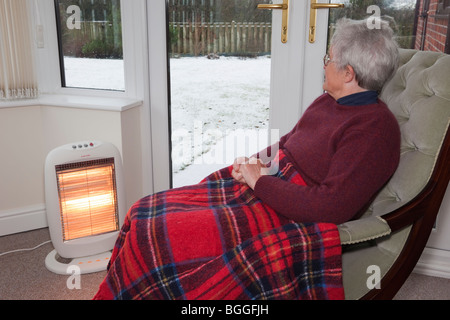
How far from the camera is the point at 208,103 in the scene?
2580 millimetres

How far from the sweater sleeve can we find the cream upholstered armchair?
0.06 m

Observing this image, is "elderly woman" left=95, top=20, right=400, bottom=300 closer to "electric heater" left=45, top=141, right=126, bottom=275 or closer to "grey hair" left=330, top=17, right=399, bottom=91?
"grey hair" left=330, top=17, right=399, bottom=91

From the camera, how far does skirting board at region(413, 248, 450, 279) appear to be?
2305 mm

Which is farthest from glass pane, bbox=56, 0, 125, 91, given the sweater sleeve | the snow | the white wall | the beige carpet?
the sweater sleeve

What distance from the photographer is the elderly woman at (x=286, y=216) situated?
4.22 ft

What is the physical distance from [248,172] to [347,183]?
13.3 inches

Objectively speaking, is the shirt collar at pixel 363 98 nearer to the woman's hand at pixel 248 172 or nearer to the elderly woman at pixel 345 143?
the elderly woman at pixel 345 143

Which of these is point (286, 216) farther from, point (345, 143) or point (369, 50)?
point (369, 50)

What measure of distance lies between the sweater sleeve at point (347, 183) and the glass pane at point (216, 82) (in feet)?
3.62

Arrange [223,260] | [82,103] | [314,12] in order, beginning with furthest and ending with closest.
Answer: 1. [82,103]
2. [314,12]
3. [223,260]

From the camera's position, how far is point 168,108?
261 centimetres

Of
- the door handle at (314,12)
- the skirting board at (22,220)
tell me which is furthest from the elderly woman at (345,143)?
the skirting board at (22,220)

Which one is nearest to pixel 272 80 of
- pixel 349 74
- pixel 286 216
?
pixel 349 74

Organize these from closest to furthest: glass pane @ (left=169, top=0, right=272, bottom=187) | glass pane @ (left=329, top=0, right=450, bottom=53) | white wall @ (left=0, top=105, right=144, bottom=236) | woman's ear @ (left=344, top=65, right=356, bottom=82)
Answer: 1. woman's ear @ (left=344, top=65, right=356, bottom=82)
2. glass pane @ (left=329, top=0, right=450, bottom=53)
3. glass pane @ (left=169, top=0, right=272, bottom=187)
4. white wall @ (left=0, top=105, right=144, bottom=236)
